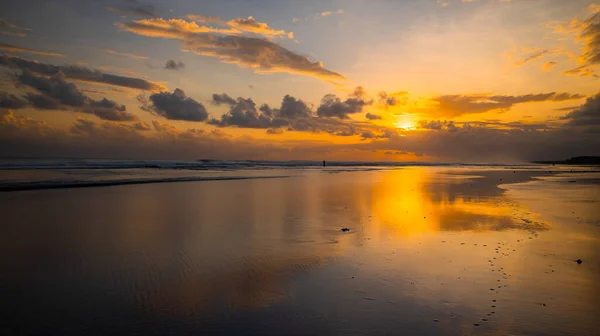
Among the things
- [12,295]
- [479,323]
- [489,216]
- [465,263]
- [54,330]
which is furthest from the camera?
[489,216]

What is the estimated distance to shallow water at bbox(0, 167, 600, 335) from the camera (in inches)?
222

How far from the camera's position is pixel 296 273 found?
26.4 ft

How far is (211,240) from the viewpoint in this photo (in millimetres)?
11031

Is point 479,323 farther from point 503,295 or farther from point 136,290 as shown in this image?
point 136,290

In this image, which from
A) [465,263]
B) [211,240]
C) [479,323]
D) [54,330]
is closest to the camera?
[54,330]

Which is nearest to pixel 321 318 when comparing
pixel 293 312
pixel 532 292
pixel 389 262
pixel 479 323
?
pixel 293 312

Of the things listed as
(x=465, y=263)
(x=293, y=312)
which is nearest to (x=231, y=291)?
(x=293, y=312)

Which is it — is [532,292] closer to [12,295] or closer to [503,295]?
[503,295]

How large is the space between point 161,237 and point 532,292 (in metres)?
9.94

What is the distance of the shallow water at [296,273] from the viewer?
563 cm

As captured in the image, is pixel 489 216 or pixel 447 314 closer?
pixel 447 314

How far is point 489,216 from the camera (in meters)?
15.7

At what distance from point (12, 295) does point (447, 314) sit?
7.76 meters

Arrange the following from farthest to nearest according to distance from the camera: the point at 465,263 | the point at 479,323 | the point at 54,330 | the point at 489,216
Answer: the point at 489,216
the point at 465,263
the point at 479,323
the point at 54,330
